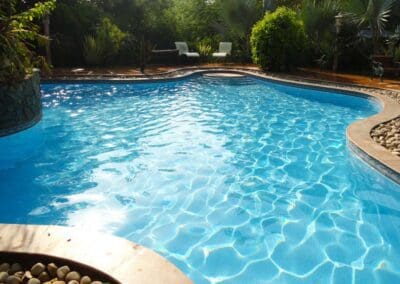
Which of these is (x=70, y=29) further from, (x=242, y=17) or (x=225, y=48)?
(x=242, y=17)

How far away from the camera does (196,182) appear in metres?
5.25

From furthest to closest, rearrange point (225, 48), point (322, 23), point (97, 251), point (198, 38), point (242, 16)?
point (198, 38)
point (225, 48)
point (242, 16)
point (322, 23)
point (97, 251)

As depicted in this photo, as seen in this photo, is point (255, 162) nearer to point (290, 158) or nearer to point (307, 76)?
point (290, 158)

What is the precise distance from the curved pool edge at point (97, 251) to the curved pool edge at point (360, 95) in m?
3.69

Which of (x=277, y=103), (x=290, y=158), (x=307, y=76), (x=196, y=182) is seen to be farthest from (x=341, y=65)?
(x=196, y=182)

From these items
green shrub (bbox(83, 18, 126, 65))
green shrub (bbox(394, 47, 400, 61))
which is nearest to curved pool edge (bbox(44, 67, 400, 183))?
green shrub (bbox(83, 18, 126, 65))

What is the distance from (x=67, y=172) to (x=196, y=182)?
2.07 meters

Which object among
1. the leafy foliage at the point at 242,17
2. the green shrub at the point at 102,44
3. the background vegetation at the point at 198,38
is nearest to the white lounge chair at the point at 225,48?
the background vegetation at the point at 198,38

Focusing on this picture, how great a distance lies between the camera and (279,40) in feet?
44.2

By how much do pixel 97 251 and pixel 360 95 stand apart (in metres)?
9.48

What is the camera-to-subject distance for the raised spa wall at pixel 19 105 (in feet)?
19.7

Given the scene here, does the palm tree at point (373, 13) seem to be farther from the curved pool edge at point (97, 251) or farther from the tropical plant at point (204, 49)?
the curved pool edge at point (97, 251)

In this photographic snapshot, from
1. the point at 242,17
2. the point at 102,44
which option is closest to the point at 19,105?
the point at 102,44

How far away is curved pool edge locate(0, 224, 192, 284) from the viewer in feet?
8.18
